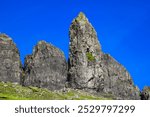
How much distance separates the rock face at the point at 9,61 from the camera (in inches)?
7515

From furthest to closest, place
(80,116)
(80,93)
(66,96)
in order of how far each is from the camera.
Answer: (80,93) → (66,96) → (80,116)

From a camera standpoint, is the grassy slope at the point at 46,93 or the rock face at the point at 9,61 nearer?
the grassy slope at the point at 46,93

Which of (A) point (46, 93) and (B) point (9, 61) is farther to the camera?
(B) point (9, 61)

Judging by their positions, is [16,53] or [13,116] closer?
[13,116]

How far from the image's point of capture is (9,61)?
7672 inches

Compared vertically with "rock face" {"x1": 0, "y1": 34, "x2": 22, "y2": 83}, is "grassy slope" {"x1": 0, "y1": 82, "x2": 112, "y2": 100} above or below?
below

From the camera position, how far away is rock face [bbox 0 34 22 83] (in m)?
191

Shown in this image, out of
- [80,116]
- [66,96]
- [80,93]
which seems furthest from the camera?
[80,93]

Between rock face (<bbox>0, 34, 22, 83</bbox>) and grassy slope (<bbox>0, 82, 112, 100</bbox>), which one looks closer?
grassy slope (<bbox>0, 82, 112, 100</bbox>)

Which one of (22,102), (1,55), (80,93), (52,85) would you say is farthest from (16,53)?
(22,102)

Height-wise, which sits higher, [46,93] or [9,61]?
[9,61]

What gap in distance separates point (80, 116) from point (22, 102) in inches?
60.2

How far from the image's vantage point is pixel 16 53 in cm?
19800

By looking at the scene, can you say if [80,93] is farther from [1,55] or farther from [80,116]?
[80,116]
